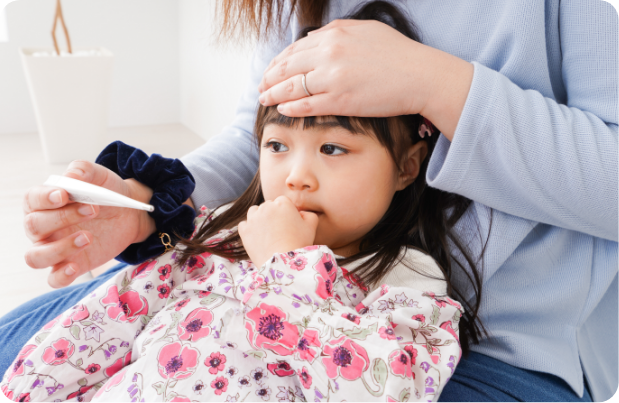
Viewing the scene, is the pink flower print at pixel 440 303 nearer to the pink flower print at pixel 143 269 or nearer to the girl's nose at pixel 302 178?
the girl's nose at pixel 302 178

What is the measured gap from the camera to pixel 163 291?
29.9 inches

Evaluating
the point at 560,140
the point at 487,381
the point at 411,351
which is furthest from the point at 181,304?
the point at 560,140

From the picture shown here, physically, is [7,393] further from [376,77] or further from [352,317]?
[376,77]

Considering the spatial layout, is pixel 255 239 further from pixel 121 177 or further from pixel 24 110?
pixel 24 110

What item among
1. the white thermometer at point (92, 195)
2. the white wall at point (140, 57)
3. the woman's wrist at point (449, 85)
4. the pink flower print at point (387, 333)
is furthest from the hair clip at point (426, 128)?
the white wall at point (140, 57)

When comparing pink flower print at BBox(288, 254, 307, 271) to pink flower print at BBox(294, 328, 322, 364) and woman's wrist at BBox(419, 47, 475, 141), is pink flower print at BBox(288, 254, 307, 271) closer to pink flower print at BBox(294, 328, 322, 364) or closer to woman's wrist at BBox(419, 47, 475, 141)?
pink flower print at BBox(294, 328, 322, 364)

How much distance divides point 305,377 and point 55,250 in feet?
1.24

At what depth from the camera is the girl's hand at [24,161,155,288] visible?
656mm

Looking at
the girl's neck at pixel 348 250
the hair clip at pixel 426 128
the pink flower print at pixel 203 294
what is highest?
the hair clip at pixel 426 128

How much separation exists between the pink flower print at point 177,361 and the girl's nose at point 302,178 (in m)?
0.27

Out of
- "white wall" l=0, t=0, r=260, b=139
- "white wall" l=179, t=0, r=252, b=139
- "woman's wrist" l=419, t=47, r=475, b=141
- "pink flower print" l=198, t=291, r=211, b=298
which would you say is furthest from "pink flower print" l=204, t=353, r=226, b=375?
"white wall" l=0, t=0, r=260, b=139

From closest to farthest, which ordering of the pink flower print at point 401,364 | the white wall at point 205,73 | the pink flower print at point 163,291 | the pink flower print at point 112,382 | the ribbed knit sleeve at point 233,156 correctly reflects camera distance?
1. the pink flower print at point 401,364
2. the pink flower print at point 112,382
3. the pink flower print at point 163,291
4. the ribbed knit sleeve at point 233,156
5. the white wall at point 205,73

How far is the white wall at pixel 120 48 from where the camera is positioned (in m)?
2.73

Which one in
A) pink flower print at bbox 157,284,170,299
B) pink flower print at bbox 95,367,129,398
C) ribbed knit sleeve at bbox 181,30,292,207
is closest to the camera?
pink flower print at bbox 95,367,129,398
